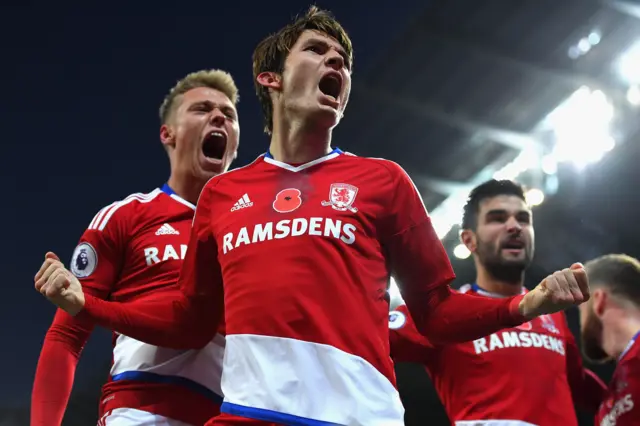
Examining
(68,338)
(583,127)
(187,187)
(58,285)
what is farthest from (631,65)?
(58,285)

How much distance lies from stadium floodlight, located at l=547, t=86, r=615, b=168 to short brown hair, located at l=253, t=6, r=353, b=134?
276 inches

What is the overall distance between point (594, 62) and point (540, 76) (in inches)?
29.4

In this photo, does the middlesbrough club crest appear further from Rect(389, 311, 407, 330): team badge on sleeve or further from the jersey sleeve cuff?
Rect(389, 311, 407, 330): team badge on sleeve

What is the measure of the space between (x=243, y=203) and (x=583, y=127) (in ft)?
25.5

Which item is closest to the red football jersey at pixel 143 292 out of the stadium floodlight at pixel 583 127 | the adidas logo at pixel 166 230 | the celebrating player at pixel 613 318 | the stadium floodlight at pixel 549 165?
the adidas logo at pixel 166 230

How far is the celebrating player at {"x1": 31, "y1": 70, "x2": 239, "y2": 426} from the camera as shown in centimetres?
232

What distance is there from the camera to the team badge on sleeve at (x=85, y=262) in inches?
98.0

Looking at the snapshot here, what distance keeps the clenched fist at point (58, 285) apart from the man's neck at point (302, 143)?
685mm

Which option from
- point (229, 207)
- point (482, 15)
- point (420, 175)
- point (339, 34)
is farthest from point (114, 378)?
point (420, 175)

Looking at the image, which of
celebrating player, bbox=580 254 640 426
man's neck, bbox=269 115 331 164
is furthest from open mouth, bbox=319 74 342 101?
celebrating player, bbox=580 254 640 426

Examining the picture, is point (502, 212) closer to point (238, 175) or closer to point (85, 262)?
point (238, 175)

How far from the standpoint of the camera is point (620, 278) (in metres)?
3.55

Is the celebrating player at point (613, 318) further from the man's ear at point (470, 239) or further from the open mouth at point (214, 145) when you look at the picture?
the open mouth at point (214, 145)

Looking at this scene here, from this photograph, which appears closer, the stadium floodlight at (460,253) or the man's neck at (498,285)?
the man's neck at (498,285)
